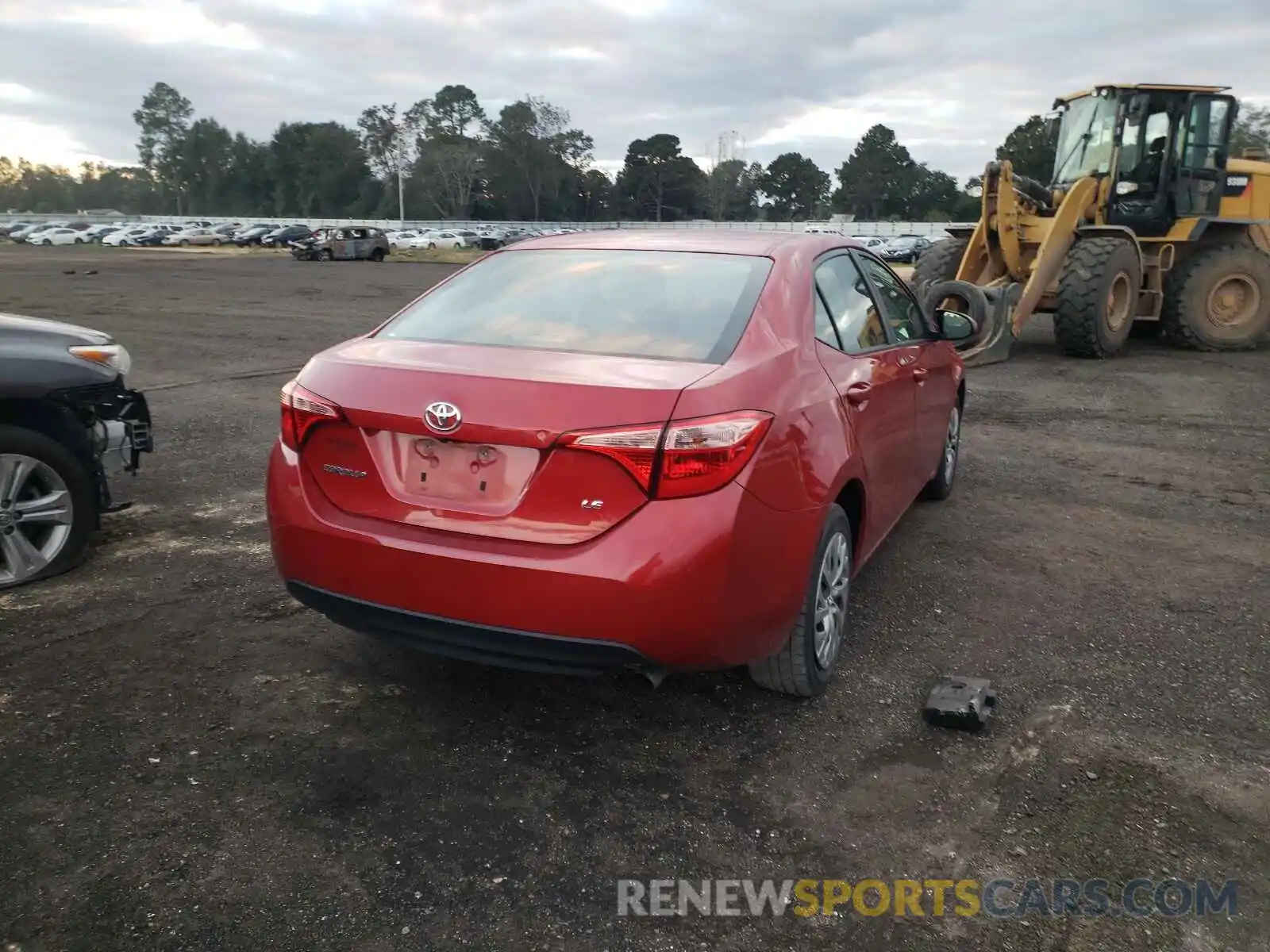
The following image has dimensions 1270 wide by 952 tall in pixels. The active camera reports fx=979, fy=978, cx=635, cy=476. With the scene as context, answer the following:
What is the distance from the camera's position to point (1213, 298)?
13.2m

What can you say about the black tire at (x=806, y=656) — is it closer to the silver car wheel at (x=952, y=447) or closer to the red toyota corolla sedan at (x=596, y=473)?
the red toyota corolla sedan at (x=596, y=473)

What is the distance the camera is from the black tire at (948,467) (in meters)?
6.01

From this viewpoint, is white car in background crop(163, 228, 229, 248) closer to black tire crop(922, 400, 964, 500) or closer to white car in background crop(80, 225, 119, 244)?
white car in background crop(80, 225, 119, 244)

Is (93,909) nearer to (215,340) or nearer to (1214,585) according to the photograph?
(1214,585)

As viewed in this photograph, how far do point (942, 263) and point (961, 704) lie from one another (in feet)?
38.3

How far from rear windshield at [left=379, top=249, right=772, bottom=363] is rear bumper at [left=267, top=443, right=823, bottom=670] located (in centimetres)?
62

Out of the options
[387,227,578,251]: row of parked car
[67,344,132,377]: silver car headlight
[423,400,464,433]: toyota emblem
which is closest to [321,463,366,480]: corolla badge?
[423,400,464,433]: toyota emblem

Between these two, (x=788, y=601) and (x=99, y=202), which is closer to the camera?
(x=788, y=601)

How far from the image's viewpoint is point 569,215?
117000mm

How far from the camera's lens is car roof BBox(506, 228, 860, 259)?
387 centimetres

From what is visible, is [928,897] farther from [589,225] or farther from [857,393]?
[589,225]

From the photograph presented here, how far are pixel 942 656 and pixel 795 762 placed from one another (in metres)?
1.10

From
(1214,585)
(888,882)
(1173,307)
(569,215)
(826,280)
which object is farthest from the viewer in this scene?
(569,215)

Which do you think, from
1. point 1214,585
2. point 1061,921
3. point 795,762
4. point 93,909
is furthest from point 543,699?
point 1214,585
